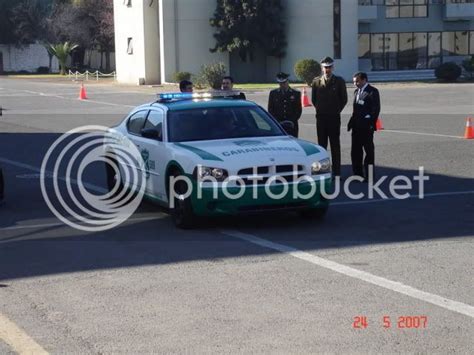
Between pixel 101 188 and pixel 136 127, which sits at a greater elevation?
pixel 136 127

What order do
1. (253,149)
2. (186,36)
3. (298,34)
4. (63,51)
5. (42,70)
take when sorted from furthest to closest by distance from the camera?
(42,70)
(63,51)
(186,36)
(298,34)
(253,149)

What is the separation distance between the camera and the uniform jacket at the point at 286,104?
46.6 feet

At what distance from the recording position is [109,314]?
692 cm

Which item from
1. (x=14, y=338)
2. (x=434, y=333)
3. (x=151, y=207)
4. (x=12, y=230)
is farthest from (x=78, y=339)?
(x=151, y=207)

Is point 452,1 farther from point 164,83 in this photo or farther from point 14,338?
point 14,338

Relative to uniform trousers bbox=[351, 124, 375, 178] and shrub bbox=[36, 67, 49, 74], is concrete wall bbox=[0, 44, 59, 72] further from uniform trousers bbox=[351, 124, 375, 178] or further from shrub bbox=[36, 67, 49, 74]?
uniform trousers bbox=[351, 124, 375, 178]

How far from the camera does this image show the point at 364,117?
14.1 metres

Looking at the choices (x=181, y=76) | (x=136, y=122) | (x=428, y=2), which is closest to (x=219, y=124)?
(x=136, y=122)

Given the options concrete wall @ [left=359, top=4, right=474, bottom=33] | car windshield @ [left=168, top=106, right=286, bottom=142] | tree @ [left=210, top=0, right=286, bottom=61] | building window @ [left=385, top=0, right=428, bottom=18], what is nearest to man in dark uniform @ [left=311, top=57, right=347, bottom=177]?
car windshield @ [left=168, top=106, right=286, bottom=142]

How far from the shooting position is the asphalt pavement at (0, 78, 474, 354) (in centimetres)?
624

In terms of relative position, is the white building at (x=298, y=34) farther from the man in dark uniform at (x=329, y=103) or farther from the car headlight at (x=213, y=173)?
the car headlight at (x=213, y=173)

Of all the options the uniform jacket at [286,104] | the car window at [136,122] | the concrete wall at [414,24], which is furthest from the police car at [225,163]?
the concrete wall at [414,24]

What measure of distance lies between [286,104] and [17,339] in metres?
8.64
